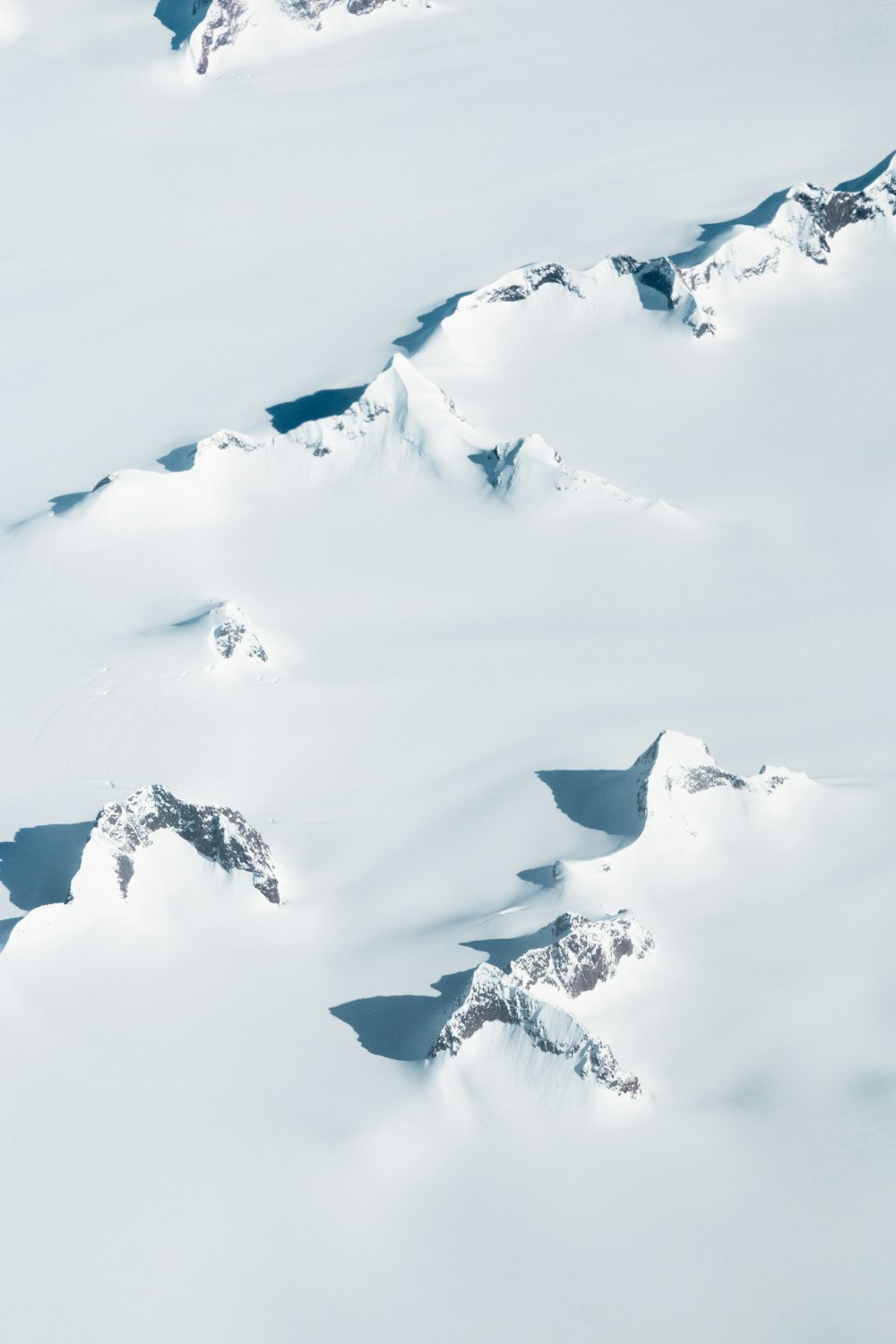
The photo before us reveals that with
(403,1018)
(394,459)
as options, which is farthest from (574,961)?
(394,459)

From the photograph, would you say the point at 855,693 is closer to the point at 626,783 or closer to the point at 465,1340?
the point at 626,783

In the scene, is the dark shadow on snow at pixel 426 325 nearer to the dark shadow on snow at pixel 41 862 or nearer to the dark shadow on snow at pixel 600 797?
the dark shadow on snow at pixel 600 797

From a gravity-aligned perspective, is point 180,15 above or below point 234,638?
above

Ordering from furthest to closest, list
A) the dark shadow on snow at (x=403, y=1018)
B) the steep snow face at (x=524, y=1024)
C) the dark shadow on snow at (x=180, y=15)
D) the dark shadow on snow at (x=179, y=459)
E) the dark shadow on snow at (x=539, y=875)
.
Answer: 1. the dark shadow on snow at (x=180, y=15)
2. the dark shadow on snow at (x=179, y=459)
3. the dark shadow on snow at (x=539, y=875)
4. the dark shadow on snow at (x=403, y=1018)
5. the steep snow face at (x=524, y=1024)

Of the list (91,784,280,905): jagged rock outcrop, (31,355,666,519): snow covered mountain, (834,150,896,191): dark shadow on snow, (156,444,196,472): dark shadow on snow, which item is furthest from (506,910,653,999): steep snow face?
(834,150,896,191): dark shadow on snow

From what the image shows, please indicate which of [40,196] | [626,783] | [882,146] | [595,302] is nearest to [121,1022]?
[626,783]

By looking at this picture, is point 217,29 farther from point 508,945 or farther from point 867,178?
point 508,945

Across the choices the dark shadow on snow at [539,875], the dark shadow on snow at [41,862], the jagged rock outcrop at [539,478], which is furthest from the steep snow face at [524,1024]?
the jagged rock outcrop at [539,478]
